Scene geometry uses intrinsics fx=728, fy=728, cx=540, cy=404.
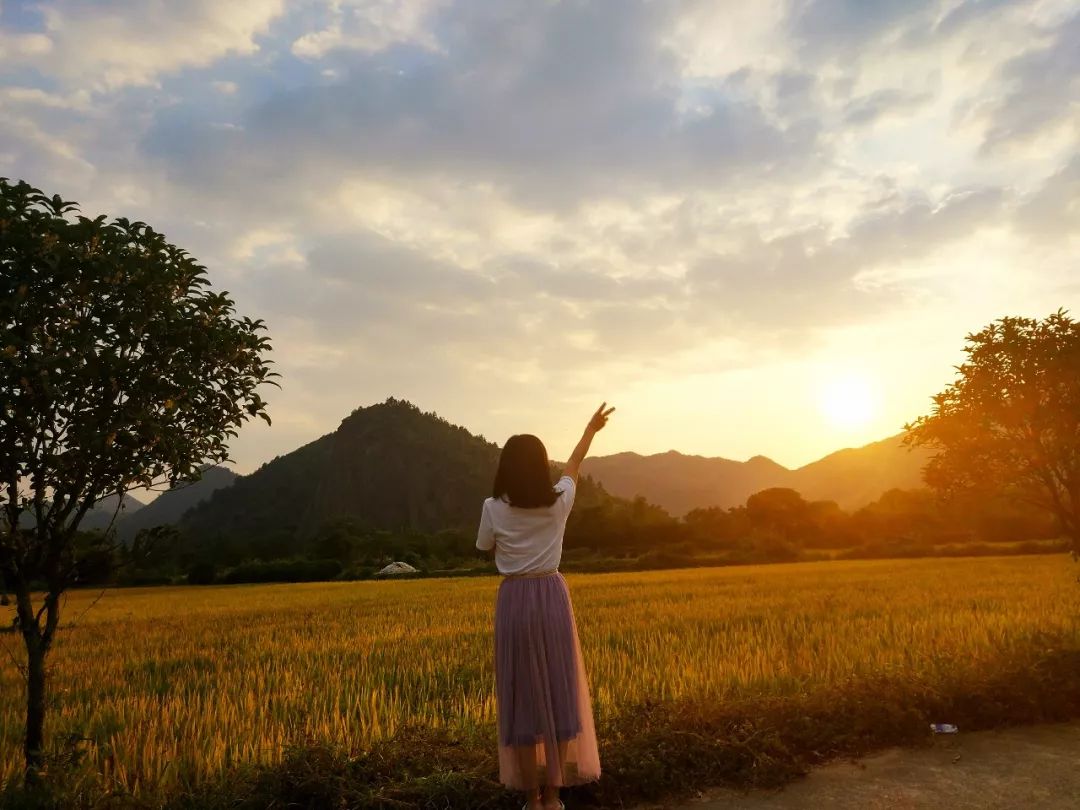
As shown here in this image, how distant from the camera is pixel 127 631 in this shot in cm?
1692

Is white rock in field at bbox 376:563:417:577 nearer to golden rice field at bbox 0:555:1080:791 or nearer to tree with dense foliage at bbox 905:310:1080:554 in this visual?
golden rice field at bbox 0:555:1080:791

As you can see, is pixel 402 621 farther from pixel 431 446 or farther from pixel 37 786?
pixel 431 446

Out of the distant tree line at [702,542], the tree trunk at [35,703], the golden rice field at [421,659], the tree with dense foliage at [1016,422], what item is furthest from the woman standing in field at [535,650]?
the distant tree line at [702,542]

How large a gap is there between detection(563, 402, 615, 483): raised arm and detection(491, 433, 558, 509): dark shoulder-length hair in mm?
396

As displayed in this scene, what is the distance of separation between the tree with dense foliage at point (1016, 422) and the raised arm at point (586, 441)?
23.8 ft

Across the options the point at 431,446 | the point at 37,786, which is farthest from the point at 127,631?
the point at 431,446

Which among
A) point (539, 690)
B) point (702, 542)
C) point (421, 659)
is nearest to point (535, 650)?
point (539, 690)

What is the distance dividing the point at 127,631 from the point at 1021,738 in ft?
57.8

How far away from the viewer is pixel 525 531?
4309 millimetres

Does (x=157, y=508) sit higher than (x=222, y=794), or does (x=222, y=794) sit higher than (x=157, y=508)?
(x=157, y=508)

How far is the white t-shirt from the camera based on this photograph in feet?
14.1

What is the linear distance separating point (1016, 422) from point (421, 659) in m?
8.79

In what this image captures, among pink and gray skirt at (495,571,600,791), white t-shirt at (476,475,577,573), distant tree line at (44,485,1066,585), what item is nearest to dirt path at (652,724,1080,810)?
pink and gray skirt at (495,571,600,791)

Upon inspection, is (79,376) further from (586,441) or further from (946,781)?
(946,781)
